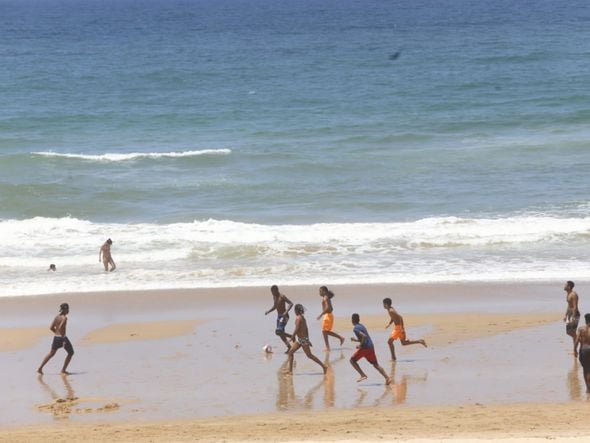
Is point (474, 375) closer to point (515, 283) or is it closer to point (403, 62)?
point (515, 283)

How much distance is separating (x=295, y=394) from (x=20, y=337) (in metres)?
5.98

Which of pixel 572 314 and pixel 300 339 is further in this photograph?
pixel 572 314

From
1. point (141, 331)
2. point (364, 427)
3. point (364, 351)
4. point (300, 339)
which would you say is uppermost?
point (141, 331)

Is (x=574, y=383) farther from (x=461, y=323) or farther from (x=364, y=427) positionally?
(x=461, y=323)

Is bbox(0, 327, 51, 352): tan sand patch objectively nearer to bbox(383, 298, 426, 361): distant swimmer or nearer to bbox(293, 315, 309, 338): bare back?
bbox(293, 315, 309, 338): bare back

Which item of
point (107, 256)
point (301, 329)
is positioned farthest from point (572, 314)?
point (107, 256)

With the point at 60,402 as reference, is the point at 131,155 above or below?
above

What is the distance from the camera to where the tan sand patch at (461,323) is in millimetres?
18375

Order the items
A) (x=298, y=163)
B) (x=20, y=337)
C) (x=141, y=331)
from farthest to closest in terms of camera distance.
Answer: (x=298, y=163)
(x=141, y=331)
(x=20, y=337)

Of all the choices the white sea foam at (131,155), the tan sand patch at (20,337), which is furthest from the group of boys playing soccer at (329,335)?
the white sea foam at (131,155)

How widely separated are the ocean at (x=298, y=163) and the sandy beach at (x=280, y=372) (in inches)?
82.3

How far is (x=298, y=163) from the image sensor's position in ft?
120

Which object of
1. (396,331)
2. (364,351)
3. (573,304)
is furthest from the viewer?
(573,304)

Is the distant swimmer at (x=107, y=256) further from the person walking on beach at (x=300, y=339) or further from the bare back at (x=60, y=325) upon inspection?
the person walking on beach at (x=300, y=339)
